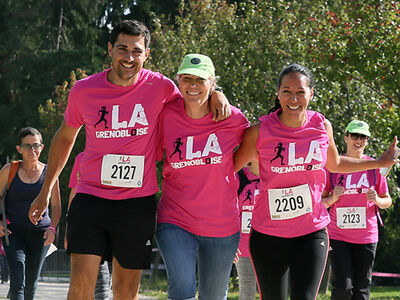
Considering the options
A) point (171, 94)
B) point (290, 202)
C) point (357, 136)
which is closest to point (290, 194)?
point (290, 202)

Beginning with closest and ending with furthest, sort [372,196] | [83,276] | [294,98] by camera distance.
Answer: [83,276], [294,98], [372,196]

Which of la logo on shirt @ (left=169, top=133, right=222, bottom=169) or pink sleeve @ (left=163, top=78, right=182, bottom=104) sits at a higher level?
pink sleeve @ (left=163, top=78, right=182, bottom=104)

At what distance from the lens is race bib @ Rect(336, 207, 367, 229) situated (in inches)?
361

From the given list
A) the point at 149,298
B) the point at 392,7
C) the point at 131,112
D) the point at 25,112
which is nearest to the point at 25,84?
the point at 25,112

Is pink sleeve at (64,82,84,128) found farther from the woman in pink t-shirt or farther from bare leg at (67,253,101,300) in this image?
the woman in pink t-shirt

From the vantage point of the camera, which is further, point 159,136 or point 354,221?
point 354,221

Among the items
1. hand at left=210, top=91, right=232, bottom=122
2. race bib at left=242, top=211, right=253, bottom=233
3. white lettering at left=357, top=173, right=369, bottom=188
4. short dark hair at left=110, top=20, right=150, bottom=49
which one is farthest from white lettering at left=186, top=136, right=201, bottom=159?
white lettering at left=357, top=173, right=369, bottom=188

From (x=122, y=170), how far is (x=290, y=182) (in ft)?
3.94

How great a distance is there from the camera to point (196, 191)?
19.7ft

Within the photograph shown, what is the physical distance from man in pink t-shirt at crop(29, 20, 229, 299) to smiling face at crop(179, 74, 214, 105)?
139 mm

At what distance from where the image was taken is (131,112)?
6.05 metres

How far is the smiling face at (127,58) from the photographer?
6.11 meters

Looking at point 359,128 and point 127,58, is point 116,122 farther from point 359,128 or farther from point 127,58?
point 359,128

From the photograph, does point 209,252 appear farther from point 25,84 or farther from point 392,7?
point 25,84
